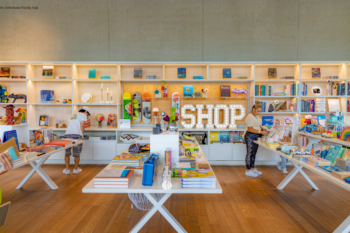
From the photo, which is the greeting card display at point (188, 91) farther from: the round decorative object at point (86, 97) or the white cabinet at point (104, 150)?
the round decorative object at point (86, 97)

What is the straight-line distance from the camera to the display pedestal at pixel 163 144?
8.51 feet

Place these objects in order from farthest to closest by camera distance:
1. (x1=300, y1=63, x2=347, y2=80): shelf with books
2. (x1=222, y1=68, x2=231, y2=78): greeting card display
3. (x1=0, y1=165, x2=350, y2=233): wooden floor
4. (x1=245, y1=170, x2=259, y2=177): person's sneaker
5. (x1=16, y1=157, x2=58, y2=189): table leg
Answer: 1. (x1=222, y1=68, x2=231, y2=78): greeting card display
2. (x1=300, y1=63, x2=347, y2=80): shelf with books
3. (x1=245, y1=170, x2=259, y2=177): person's sneaker
4. (x1=16, y1=157, x2=58, y2=189): table leg
5. (x1=0, y1=165, x2=350, y2=233): wooden floor

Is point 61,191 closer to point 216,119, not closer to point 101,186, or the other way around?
point 101,186

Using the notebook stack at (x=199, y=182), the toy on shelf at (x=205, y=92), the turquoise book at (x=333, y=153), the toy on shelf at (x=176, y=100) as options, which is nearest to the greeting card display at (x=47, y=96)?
the toy on shelf at (x=176, y=100)

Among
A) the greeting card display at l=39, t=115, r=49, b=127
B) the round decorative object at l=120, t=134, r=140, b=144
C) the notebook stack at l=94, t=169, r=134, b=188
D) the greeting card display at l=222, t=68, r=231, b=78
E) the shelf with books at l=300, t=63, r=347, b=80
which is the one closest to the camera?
the notebook stack at l=94, t=169, r=134, b=188

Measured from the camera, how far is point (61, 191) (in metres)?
3.62

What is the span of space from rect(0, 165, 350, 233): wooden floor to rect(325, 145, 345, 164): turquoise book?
834 millimetres

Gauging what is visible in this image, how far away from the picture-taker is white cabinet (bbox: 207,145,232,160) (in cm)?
524

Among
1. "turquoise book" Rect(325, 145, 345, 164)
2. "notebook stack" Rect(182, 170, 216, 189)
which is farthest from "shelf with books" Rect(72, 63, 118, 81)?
"turquoise book" Rect(325, 145, 345, 164)

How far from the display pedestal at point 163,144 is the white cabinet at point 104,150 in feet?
9.75

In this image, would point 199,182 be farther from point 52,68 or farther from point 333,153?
point 52,68

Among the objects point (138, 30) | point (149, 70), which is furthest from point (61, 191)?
point (138, 30)

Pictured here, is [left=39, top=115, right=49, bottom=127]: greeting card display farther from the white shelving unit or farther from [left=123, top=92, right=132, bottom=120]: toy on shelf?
[left=123, top=92, right=132, bottom=120]: toy on shelf

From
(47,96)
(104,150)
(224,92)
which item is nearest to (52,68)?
(47,96)
